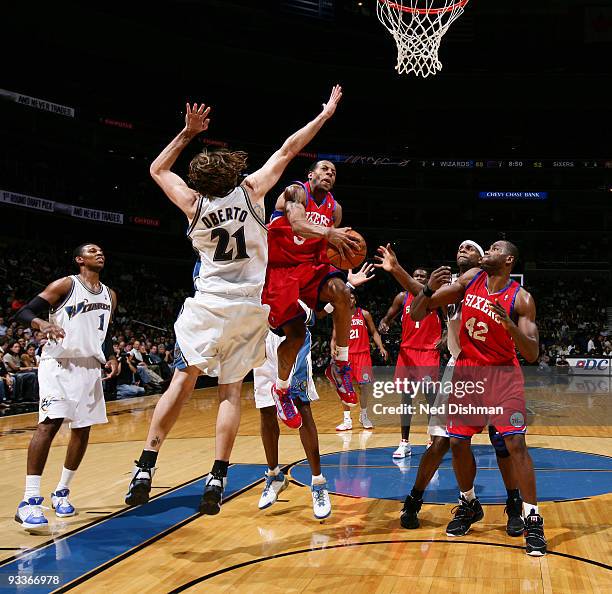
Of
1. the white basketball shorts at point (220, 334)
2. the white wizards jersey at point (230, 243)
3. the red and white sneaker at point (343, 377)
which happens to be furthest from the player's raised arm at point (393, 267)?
the white basketball shorts at point (220, 334)

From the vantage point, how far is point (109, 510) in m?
5.68

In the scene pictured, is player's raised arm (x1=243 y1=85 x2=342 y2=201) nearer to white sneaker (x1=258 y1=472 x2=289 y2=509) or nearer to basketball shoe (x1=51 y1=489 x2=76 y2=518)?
white sneaker (x1=258 y1=472 x2=289 y2=509)

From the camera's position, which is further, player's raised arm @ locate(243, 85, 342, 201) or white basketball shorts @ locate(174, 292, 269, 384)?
player's raised arm @ locate(243, 85, 342, 201)

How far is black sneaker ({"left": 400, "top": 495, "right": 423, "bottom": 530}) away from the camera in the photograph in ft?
16.9

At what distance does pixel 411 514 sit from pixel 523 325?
1.62 meters

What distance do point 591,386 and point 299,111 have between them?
19341mm

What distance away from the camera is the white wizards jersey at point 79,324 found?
18.4 feet

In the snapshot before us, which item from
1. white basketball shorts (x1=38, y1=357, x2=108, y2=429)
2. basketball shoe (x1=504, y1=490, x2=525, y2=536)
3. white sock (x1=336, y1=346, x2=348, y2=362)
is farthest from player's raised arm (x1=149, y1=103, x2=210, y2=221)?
basketball shoe (x1=504, y1=490, x2=525, y2=536)

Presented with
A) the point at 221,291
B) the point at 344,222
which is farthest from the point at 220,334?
the point at 344,222

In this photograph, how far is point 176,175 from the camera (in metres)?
4.25

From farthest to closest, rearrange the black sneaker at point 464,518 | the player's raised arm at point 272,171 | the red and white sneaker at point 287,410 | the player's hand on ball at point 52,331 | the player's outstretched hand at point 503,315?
the red and white sneaker at point 287,410, the player's hand on ball at point 52,331, the black sneaker at point 464,518, the player's outstretched hand at point 503,315, the player's raised arm at point 272,171

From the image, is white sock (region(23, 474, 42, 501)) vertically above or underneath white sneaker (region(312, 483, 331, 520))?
above

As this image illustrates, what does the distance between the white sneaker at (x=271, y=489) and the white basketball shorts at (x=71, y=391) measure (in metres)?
1.44

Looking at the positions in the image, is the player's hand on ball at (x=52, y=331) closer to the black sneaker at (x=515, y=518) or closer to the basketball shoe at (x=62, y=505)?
the basketball shoe at (x=62, y=505)
